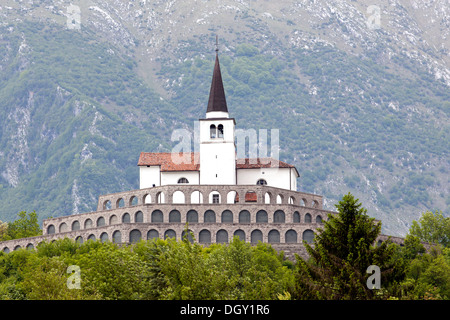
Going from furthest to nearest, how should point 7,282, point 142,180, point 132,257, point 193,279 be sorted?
1. point 142,180
2. point 7,282
3. point 132,257
4. point 193,279

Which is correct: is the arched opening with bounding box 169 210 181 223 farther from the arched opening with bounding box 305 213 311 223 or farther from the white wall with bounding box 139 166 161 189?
the arched opening with bounding box 305 213 311 223

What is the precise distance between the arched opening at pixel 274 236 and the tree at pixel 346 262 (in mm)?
49031

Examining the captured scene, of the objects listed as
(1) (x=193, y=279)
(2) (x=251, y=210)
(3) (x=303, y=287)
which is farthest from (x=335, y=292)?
(2) (x=251, y=210)

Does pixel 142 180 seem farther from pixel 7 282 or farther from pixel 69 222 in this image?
pixel 7 282

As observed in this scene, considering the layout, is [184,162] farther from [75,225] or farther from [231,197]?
[75,225]

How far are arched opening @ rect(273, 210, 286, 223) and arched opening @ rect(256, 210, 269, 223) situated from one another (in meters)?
0.96

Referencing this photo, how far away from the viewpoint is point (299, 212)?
119 m

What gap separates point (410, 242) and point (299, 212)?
13570 mm

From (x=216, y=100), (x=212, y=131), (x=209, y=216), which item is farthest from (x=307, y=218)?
(x=216, y=100)

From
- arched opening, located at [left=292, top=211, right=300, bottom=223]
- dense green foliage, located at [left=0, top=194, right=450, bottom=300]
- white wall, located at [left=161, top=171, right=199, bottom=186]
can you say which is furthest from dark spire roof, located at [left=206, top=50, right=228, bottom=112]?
dense green foliage, located at [left=0, top=194, right=450, bottom=300]

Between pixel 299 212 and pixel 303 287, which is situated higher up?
pixel 299 212

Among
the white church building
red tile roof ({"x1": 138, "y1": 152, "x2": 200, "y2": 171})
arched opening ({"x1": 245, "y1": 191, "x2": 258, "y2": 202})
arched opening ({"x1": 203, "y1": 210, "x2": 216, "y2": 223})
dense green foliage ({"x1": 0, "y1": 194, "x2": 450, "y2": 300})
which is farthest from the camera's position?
red tile roof ({"x1": 138, "y1": 152, "x2": 200, "y2": 171})

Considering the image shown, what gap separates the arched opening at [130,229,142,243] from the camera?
378 feet
